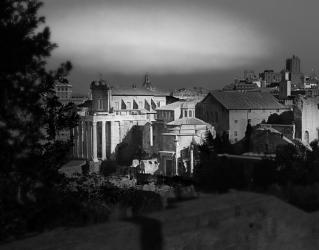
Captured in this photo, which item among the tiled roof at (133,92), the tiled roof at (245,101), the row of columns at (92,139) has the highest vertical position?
the tiled roof at (133,92)

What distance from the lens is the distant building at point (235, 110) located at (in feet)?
175

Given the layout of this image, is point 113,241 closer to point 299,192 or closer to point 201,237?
point 201,237

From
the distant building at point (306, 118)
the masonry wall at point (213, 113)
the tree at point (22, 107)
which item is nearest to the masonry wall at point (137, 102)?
the masonry wall at point (213, 113)

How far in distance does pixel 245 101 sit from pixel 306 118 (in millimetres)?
8632

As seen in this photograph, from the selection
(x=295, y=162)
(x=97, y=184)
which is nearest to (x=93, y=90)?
(x=295, y=162)

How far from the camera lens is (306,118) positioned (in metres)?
47.8

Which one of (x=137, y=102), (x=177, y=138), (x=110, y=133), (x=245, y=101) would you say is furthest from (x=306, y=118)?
(x=137, y=102)

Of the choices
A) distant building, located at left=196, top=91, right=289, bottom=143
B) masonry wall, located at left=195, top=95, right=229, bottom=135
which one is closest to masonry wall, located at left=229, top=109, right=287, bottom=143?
distant building, located at left=196, top=91, right=289, bottom=143

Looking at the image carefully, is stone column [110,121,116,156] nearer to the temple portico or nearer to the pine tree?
the temple portico

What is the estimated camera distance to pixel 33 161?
809 centimetres

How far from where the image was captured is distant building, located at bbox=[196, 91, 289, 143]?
53250mm

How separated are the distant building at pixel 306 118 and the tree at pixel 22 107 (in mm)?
40622

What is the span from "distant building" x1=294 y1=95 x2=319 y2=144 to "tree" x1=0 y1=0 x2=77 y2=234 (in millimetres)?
40622

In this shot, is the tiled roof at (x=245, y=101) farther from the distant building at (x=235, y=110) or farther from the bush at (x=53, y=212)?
the bush at (x=53, y=212)
